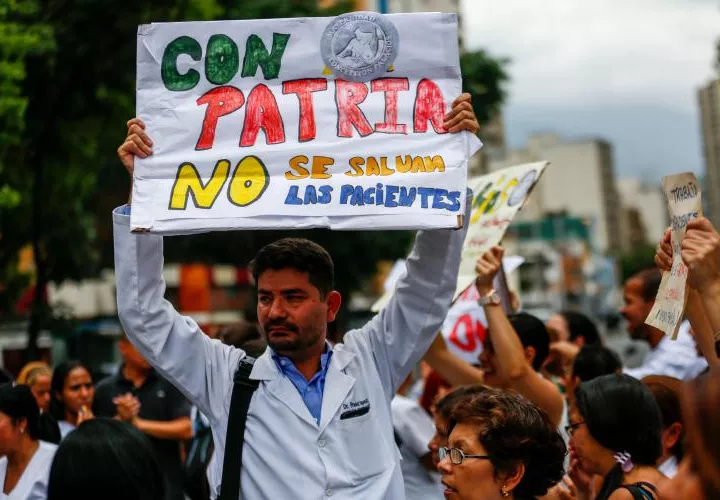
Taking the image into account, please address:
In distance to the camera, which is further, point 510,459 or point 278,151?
point 278,151

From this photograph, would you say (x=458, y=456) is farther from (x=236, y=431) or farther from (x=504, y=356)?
(x=504, y=356)

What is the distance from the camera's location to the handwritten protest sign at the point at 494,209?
19.1ft

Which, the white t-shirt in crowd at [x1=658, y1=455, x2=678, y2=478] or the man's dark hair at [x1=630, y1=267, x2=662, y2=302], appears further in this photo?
the man's dark hair at [x1=630, y1=267, x2=662, y2=302]

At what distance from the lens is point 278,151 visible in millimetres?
3996

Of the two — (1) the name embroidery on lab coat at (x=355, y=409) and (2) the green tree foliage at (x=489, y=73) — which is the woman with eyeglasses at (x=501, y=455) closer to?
(1) the name embroidery on lab coat at (x=355, y=409)

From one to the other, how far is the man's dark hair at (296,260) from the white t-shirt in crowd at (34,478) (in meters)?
1.80

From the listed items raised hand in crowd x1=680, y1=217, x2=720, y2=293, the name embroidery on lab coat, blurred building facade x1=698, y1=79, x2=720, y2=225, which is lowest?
the name embroidery on lab coat

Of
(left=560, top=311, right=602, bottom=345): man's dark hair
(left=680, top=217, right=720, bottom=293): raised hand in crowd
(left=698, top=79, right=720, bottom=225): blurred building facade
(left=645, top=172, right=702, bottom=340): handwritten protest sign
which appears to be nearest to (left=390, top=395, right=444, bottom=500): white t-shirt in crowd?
(left=645, top=172, right=702, bottom=340): handwritten protest sign

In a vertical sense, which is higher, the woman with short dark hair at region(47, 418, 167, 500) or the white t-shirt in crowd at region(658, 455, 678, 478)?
the woman with short dark hair at region(47, 418, 167, 500)

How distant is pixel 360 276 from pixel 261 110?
27.4 metres

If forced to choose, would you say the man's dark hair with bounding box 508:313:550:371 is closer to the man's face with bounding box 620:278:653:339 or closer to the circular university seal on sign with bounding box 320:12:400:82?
the man's face with bounding box 620:278:653:339

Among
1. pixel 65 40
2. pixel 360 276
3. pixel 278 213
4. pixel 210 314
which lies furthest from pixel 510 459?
pixel 210 314

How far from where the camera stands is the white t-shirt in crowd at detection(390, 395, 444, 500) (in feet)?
19.2

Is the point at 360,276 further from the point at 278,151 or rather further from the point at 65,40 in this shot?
the point at 278,151
